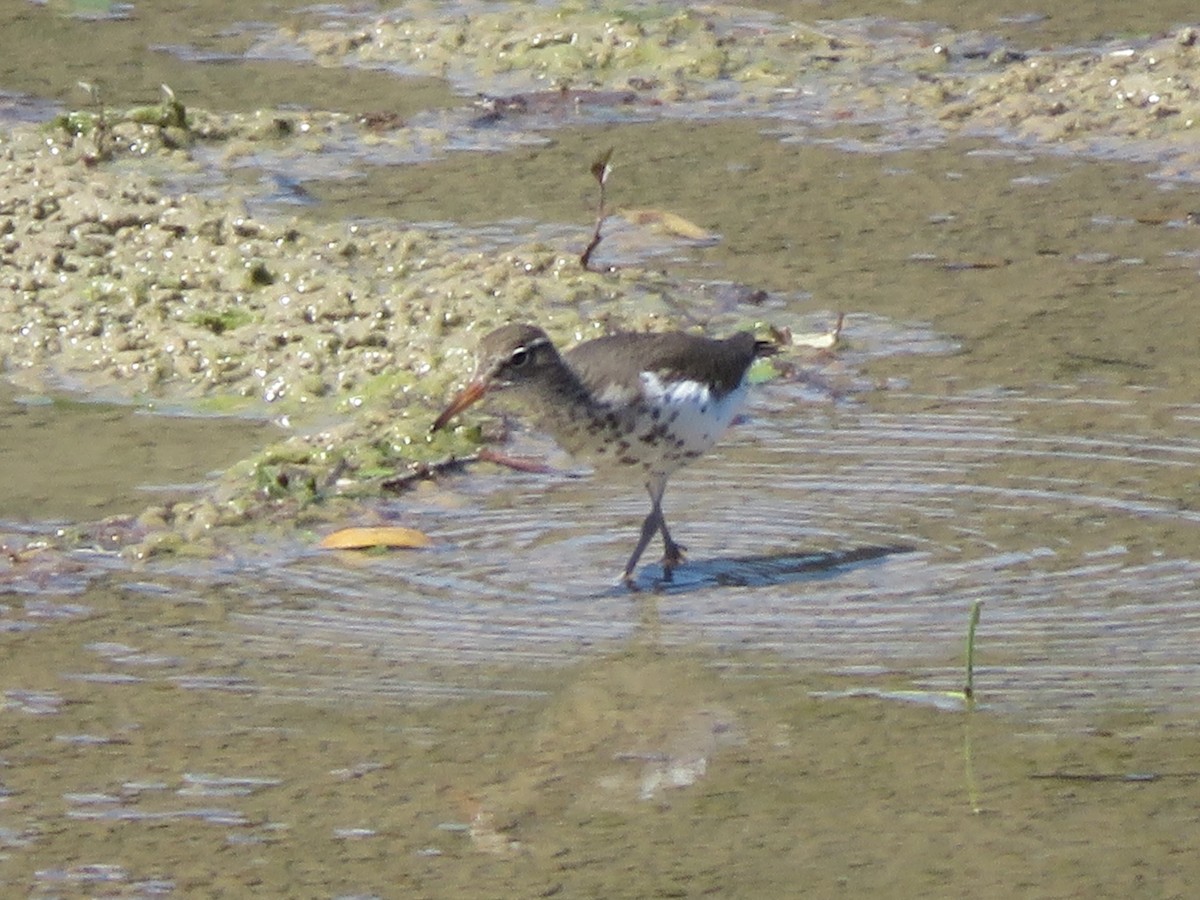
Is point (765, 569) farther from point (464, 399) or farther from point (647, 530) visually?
point (464, 399)

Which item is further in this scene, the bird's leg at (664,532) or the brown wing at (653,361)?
the brown wing at (653,361)

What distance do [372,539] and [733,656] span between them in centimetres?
125

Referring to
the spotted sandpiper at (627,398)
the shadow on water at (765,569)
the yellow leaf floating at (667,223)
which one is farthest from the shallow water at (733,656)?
the yellow leaf floating at (667,223)

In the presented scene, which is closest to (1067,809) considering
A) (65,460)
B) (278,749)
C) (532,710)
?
(532,710)

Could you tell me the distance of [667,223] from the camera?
906 cm

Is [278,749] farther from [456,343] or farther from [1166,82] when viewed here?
[1166,82]

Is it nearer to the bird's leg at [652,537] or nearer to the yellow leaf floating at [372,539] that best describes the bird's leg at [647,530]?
the bird's leg at [652,537]

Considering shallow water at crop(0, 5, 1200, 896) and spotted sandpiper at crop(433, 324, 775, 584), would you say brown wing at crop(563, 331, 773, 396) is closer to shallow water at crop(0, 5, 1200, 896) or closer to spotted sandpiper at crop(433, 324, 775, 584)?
spotted sandpiper at crop(433, 324, 775, 584)

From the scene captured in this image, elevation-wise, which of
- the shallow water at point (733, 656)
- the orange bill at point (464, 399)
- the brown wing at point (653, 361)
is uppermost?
the brown wing at point (653, 361)

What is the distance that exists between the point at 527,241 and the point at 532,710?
4017 millimetres

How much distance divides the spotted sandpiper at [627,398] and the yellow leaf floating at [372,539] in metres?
0.36

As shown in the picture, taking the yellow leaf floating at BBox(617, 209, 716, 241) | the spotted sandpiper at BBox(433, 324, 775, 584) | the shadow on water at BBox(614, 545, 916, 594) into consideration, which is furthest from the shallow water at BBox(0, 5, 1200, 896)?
the yellow leaf floating at BBox(617, 209, 716, 241)

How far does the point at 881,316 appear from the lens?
820 centimetres

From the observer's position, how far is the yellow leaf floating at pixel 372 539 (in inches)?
248
